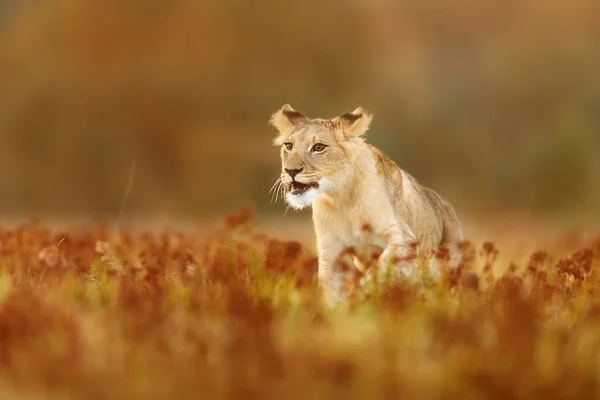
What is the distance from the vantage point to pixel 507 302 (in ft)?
16.5

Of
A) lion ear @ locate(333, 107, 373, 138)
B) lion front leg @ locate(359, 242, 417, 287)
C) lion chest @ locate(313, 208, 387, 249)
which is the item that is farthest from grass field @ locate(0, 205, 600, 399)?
lion ear @ locate(333, 107, 373, 138)

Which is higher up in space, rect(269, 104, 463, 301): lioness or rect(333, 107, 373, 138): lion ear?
rect(333, 107, 373, 138): lion ear

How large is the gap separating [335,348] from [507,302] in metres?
1.37

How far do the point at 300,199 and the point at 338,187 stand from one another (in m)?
0.37

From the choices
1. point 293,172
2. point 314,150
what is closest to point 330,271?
point 293,172

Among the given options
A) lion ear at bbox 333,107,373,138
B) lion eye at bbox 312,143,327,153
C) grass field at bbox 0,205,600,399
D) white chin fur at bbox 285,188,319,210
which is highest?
lion ear at bbox 333,107,373,138

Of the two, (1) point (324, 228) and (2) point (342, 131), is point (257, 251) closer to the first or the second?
(1) point (324, 228)

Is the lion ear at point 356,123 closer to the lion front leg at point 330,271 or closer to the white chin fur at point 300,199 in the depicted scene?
the white chin fur at point 300,199

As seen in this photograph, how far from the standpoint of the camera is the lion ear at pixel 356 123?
A: 6.85 meters

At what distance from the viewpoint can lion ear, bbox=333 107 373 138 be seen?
6852 mm

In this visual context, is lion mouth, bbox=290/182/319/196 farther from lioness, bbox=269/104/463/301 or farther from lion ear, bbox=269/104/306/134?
lion ear, bbox=269/104/306/134

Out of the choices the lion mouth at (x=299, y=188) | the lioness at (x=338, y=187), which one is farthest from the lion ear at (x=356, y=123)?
the lion mouth at (x=299, y=188)

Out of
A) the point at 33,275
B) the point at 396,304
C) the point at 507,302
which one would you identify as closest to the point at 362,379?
the point at 396,304

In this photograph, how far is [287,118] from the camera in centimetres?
709
